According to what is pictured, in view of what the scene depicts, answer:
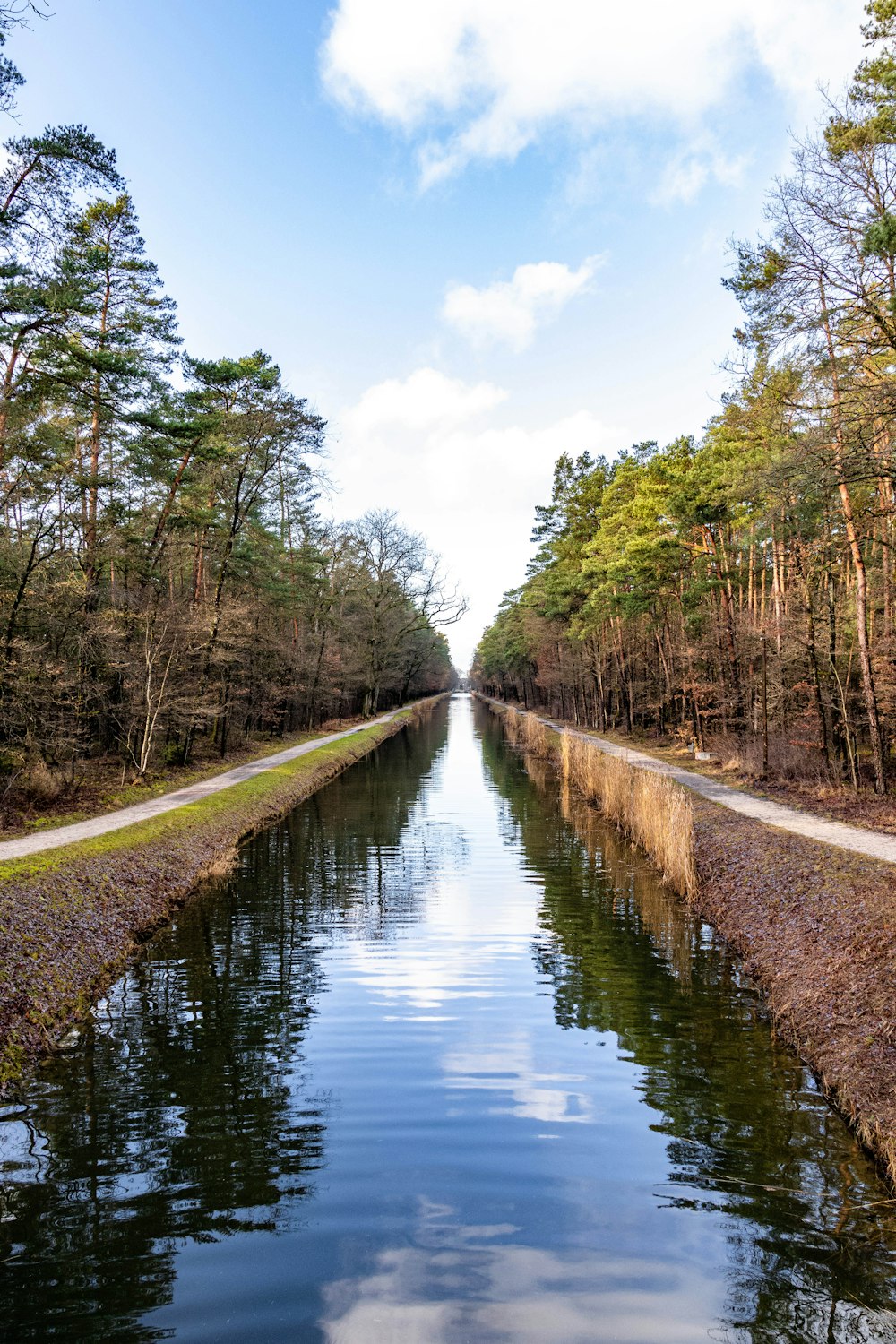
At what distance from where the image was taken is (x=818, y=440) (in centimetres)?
1237

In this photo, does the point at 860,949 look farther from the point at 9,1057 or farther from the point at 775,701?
the point at 775,701

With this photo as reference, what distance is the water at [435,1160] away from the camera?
415cm

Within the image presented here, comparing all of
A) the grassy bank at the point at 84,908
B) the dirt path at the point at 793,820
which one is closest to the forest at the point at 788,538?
the dirt path at the point at 793,820

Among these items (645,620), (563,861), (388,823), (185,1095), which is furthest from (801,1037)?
(645,620)

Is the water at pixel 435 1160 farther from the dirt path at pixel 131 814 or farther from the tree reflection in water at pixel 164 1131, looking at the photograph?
the dirt path at pixel 131 814

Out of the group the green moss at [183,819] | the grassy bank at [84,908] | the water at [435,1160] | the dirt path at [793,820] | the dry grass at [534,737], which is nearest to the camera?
the water at [435,1160]

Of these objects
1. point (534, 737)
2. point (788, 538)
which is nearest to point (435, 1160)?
point (788, 538)

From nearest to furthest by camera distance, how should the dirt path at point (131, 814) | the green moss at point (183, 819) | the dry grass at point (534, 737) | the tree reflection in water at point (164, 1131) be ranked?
the tree reflection in water at point (164, 1131)
the green moss at point (183, 819)
the dirt path at point (131, 814)
the dry grass at point (534, 737)

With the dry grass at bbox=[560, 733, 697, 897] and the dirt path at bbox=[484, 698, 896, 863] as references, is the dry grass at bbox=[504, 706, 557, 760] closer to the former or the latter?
the dry grass at bbox=[560, 733, 697, 897]

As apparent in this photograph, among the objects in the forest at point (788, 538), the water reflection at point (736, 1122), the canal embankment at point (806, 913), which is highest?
the forest at point (788, 538)

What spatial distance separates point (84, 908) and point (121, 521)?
14315mm

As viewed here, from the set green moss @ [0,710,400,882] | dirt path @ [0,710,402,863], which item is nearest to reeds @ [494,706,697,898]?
dirt path @ [0,710,402,863]

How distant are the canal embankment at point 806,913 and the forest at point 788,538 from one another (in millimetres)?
3857

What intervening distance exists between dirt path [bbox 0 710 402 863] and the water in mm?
2805
